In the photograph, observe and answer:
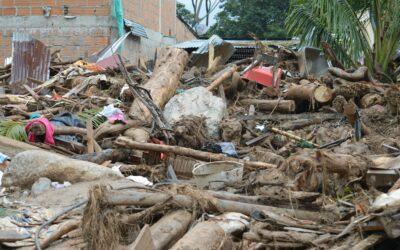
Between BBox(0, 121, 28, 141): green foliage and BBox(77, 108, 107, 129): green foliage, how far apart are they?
3.17 feet

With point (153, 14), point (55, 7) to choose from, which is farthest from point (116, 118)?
point (153, 14)

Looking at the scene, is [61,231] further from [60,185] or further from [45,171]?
[45,171]

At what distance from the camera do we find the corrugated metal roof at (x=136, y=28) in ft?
45.9

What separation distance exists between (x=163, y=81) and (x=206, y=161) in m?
3.28

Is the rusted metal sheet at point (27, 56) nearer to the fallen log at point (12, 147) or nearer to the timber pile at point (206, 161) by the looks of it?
the timber pile at point (206, 161)

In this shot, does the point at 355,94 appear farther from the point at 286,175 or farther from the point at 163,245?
the point at 163,245

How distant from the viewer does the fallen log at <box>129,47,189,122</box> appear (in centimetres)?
861

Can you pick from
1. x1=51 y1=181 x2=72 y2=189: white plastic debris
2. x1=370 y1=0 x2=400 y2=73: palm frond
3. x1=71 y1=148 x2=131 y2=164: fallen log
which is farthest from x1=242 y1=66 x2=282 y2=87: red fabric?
x1=51 y1=181 x2=72 y2=189: white plastic debris

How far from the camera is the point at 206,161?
661 cm

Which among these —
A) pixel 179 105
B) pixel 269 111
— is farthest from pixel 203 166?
pixel 269 111

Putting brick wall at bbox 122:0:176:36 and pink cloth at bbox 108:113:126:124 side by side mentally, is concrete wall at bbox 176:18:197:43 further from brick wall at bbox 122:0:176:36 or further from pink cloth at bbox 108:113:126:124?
pink cloth at bbox 108:113:126:124

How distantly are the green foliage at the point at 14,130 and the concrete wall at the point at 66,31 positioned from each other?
605 centimetres

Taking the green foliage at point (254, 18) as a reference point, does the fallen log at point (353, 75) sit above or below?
below

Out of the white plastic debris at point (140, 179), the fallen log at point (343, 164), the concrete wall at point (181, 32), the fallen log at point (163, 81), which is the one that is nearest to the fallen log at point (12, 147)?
the white plastic debris at point (140, 179)
